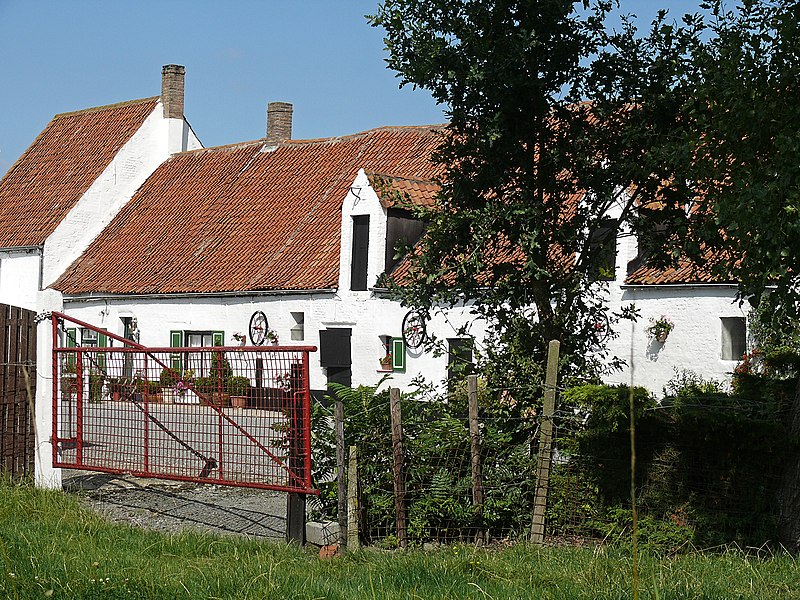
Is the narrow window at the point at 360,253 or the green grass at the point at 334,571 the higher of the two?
the narrow window at the point at 360,253

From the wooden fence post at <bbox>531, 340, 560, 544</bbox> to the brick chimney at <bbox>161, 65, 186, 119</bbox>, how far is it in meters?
29.7

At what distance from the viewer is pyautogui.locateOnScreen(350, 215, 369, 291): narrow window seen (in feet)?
82.5

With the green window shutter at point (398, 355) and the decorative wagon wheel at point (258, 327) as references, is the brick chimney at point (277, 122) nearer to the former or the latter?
the decorative wagon wheel at point (258, 327)

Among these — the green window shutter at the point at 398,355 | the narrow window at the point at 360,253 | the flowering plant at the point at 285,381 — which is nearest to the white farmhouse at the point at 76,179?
the narrow window at the point at 360,253

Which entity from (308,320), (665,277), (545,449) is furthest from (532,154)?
(308,320)

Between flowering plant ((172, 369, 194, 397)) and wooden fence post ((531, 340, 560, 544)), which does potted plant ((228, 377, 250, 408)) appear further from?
wooden fence post ((531, 340, 560, 544))

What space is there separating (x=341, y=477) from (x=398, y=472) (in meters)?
0.53

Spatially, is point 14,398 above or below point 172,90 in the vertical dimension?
below

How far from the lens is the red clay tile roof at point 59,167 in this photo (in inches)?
1355

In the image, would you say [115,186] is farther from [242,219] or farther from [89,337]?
[242,219]

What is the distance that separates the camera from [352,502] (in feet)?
30.8

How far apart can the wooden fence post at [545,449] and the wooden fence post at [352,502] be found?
1562mm

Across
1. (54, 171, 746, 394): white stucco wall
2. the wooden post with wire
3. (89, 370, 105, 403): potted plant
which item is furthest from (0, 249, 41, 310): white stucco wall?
the wooden post with wire

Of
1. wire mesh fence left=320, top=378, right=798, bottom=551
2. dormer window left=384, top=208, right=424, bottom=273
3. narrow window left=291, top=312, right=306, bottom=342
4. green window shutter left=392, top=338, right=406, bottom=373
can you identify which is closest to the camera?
wire mesh fence left=320, top=378, right=798, bottom=551
